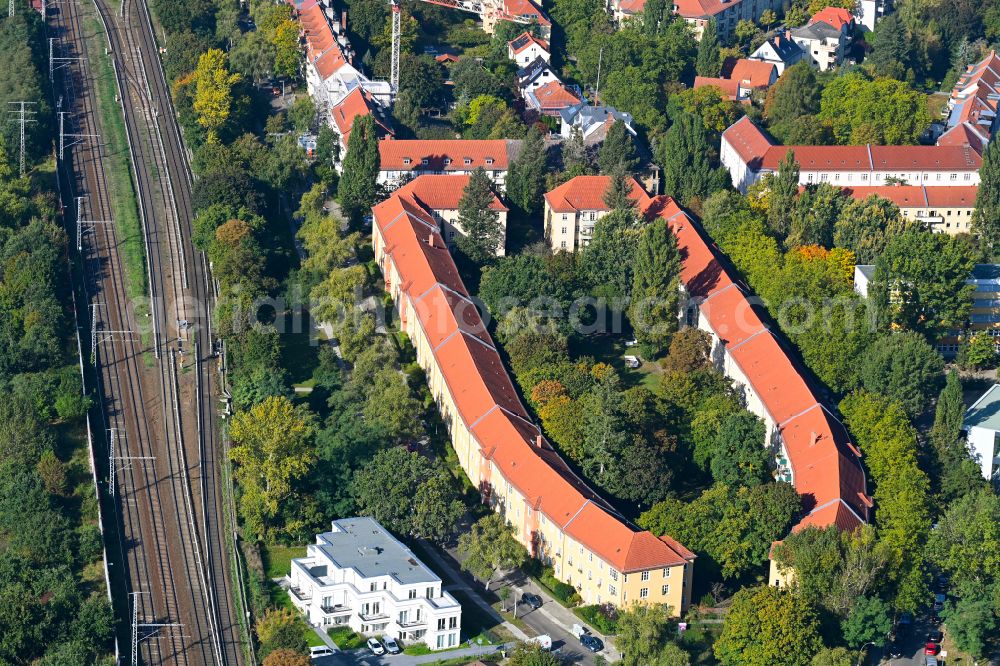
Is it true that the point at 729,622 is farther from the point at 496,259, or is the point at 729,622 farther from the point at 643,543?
the point at 496,259

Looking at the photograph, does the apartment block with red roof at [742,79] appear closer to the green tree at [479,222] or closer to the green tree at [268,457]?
the green tree at [479,222]

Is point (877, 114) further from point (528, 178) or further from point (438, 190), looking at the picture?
point (438, 190)

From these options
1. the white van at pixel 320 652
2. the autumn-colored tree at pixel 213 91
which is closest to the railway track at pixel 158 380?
the autumn-colored tree at pixel 213 91

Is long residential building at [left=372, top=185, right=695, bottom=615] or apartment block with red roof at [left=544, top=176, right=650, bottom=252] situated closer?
long residential building at [left=372, top=185, right=695, bottom=615]

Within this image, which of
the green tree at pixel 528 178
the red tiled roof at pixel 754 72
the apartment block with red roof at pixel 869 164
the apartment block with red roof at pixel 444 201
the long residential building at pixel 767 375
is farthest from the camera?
the red tiled roof at pixel 754 72

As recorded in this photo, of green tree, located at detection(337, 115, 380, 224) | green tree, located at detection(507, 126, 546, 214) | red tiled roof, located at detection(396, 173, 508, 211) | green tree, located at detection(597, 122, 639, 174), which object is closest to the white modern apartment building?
red tiled roof, located at detection(396, 173, 508, 211)

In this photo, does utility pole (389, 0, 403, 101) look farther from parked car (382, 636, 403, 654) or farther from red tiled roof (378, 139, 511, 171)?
parked car (382, 636, 403, 654)
